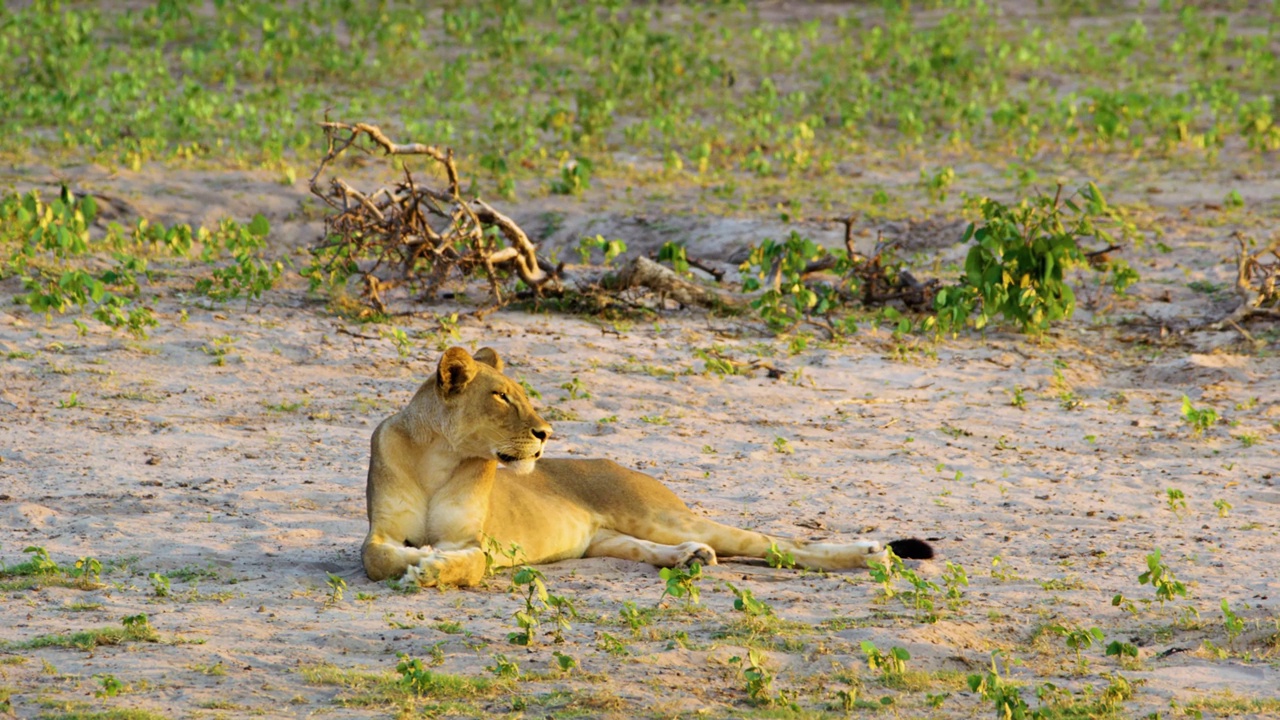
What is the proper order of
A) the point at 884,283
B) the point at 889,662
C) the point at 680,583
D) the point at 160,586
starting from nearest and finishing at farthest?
the point at 889,662 < the point at 680,583 < the point at 160,586 < the point at 884,283

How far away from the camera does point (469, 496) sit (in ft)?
17.7

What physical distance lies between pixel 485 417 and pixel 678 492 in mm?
1710

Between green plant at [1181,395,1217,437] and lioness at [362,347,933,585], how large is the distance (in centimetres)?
256

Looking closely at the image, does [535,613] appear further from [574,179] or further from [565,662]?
[574,179]

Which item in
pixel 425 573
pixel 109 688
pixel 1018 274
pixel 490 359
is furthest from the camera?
pixel 1018 274

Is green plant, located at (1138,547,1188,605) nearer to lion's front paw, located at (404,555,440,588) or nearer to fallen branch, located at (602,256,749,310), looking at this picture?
lion's front paw, located at (404,555,440,588)

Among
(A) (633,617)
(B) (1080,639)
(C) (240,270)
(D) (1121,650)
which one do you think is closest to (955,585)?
(B) (1080,639)

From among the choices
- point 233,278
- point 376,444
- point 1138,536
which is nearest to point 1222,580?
point 1138,536

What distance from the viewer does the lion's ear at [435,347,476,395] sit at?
5.33 m

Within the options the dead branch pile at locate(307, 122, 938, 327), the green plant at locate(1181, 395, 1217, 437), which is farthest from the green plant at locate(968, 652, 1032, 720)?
the dead branch pile at locate(307, 122, 938, 327)

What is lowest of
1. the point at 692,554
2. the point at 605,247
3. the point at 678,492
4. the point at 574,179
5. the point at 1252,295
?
the point at 678,492

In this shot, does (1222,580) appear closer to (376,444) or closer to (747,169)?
(376,444)

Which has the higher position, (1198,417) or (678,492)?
(1198,417)

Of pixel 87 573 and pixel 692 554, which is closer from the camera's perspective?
pixel 87 573
